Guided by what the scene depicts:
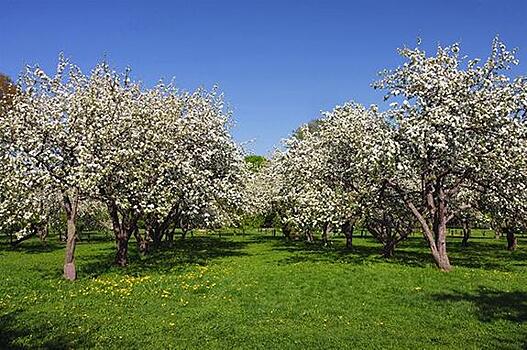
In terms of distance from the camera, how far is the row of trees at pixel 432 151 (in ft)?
67.6

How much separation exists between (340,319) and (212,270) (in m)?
10.6

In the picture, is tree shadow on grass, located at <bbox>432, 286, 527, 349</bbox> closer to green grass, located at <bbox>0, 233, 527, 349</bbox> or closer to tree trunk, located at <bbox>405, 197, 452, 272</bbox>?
green grass, located at <bbox>0, 233, 527, 349</bbox>

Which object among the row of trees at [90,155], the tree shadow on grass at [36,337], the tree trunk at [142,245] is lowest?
the tree shadow on grass at [36,337]

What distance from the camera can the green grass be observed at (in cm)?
1235

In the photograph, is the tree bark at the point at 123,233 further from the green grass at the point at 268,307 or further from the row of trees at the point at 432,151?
the row of trees at the point at 432,151

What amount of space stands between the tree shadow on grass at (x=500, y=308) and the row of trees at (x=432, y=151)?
5.60 m

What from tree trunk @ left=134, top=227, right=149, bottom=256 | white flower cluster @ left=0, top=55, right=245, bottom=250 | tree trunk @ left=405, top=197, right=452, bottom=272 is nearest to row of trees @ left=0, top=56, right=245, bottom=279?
white flower cluster @ left=0, top=55, right=245, bottom=250

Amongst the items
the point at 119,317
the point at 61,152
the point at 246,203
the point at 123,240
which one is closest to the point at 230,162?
the point at 246,203

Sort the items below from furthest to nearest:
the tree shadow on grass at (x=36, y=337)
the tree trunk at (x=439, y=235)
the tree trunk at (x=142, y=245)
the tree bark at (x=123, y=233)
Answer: the tree trunk at (x=142, y=245)
the tree bark at (x=123, y=233)
the tree trunk at (x=439, y=235)
the tree shadow on grass at (x=36, y=337)

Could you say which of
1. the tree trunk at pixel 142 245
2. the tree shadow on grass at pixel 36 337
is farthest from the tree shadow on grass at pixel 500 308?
the tree trunk at pixel 142 245

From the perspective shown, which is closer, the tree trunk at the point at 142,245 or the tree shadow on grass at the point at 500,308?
the tree shadow on grass at the point at 500,308

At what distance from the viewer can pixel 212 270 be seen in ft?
78.4

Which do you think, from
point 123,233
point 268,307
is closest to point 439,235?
point 268,307

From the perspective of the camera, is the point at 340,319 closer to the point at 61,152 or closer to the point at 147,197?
the point at 147,197
